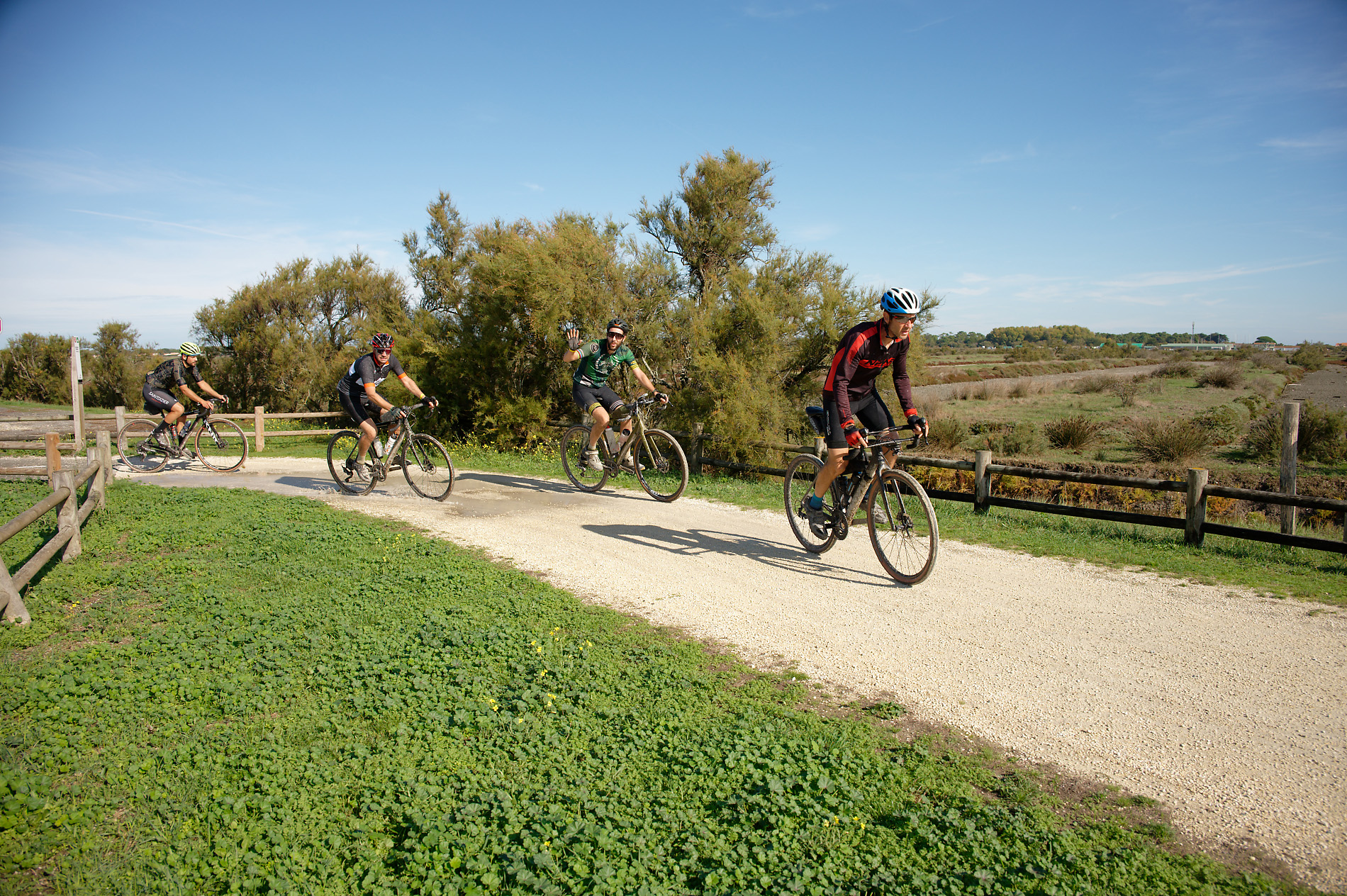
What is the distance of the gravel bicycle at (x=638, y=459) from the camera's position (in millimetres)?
10516

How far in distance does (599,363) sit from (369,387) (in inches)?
130

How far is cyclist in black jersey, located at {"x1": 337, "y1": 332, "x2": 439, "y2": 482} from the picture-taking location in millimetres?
10578

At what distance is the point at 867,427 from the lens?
7.30 meters

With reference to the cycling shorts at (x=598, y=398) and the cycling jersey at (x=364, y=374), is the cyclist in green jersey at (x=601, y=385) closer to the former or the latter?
the cycling shorts at (x=598, y=398)

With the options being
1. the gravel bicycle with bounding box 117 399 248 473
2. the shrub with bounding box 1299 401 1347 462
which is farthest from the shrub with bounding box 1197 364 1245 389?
the gravel bicycle with bounding box 117 399 248 473

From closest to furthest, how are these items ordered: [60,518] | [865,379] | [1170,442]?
[865,379] → [60,518] → [1170,442]

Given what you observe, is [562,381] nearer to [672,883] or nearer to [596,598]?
[596,598]

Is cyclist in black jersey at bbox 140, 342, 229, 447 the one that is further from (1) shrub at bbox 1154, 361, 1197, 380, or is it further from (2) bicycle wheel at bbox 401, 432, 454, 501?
(1) shrub at bbox 1154, 361, 1197, 380

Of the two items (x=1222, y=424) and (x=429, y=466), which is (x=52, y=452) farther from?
(x=1222, y=424)

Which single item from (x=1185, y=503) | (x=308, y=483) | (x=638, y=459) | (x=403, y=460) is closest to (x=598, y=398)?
(x=638, y=459)

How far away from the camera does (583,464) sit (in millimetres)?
11156

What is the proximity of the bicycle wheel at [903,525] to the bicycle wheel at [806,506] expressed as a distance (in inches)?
19.8

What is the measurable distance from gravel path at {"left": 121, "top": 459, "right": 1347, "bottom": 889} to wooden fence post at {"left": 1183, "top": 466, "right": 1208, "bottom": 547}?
1.81m

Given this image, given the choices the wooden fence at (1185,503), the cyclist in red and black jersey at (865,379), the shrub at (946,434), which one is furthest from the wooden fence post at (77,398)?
the shrub at (946,434)
